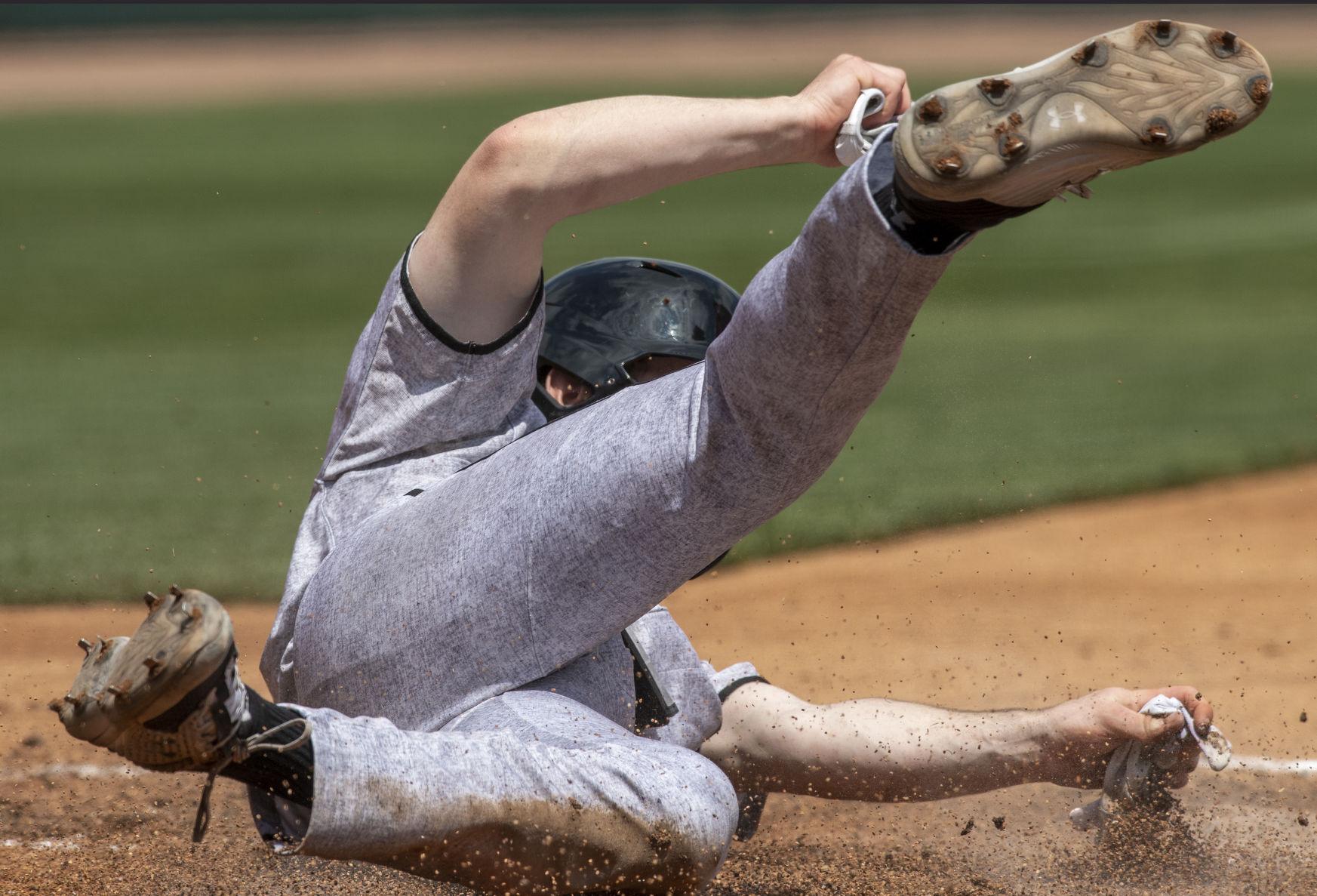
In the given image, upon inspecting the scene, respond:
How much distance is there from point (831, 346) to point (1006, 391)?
246 inches

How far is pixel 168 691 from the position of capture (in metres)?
1.62

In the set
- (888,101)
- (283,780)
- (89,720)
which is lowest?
(283,780)

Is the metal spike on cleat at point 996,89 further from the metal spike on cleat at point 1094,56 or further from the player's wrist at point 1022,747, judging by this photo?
the player's wrist at point 1022,747

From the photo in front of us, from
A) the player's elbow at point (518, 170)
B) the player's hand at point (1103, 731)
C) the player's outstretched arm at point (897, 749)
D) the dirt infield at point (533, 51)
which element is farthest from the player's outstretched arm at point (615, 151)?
the dirt infield at point (533, 51)

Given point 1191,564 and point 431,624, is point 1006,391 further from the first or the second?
point 431,624

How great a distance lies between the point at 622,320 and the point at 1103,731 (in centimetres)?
119

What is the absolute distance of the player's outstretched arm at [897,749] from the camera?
2.73 m

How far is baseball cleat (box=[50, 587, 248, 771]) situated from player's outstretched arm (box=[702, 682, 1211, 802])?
4.22ft

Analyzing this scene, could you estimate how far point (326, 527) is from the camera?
2.26 metres

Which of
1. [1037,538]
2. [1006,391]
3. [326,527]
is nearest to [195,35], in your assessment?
[1006,391]

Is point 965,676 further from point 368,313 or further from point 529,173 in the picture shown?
point 368,313

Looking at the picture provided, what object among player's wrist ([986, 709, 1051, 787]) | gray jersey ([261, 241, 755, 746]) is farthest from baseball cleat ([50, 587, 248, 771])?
player's wrist ([986, 709, 1051, 787])

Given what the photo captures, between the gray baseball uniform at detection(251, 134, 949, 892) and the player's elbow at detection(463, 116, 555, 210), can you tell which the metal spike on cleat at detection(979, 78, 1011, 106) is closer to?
the gray baseball uniform at detection(251, 134, 949, 892)

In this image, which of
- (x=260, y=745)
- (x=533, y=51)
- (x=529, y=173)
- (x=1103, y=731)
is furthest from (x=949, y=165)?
(x=533, y=51)
